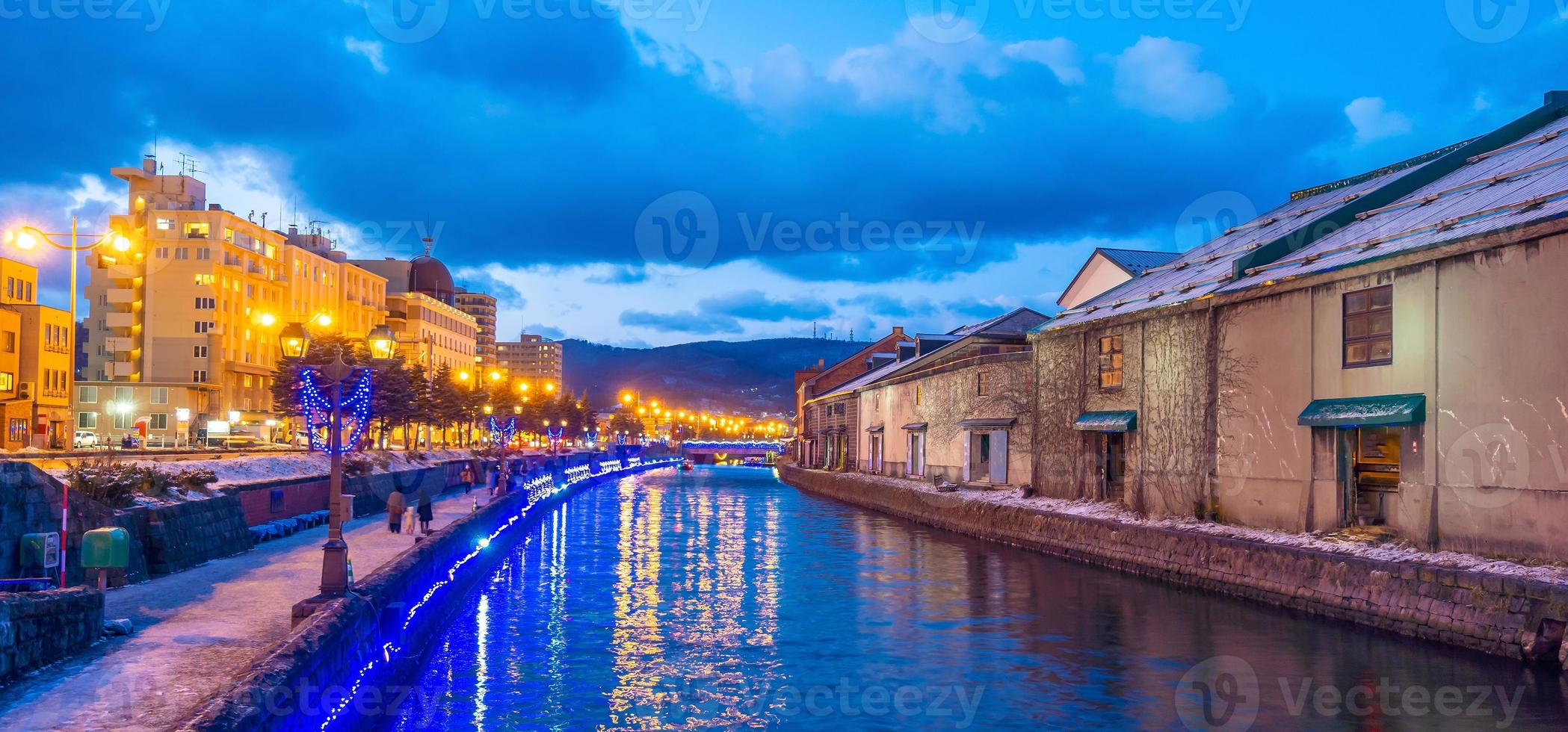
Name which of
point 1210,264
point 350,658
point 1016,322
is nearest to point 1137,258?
point 1016,322

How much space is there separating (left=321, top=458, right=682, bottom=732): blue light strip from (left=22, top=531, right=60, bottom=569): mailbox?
4806 mm

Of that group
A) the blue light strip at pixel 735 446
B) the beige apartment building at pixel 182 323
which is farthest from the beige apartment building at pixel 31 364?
the blue light strip at pixel 735 446

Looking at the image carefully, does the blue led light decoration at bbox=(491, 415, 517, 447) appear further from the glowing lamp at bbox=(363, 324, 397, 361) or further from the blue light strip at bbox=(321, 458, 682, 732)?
the glowing lamp at bbox=(363, 324, 397, 361)

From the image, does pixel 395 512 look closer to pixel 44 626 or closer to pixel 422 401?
pixel 44 626

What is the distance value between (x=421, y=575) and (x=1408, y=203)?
2499cm

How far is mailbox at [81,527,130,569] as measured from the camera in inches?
677

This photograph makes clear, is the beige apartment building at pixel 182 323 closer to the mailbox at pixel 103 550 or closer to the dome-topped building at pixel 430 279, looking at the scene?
the dome-topped building at pixel 430 279

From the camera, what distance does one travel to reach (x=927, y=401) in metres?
57.0

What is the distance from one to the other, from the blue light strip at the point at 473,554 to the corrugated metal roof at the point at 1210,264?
19.7 m

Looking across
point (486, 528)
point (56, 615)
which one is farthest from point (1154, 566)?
point (56, 615)

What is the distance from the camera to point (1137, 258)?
5741 cm

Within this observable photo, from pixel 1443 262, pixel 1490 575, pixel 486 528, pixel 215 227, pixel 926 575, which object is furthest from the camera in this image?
pixel 215 227

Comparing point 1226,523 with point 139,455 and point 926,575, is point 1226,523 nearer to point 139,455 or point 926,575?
point 926,575

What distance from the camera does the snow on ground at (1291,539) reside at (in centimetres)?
1928
